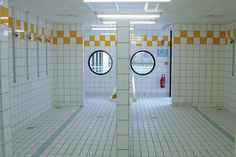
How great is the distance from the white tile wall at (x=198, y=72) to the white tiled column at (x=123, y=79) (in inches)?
215

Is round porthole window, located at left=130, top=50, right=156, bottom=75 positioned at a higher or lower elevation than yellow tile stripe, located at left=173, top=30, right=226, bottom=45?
lower

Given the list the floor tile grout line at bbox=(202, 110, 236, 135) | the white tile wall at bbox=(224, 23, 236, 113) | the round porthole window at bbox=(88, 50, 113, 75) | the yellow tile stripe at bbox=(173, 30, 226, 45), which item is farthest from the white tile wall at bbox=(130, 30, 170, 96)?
the floor tile grout line at bbox=(202, 110, 236, 135)

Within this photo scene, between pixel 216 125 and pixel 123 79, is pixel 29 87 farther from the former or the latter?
pixel 216 125

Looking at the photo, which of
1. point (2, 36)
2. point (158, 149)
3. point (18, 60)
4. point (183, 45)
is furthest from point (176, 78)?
point (2, 36)

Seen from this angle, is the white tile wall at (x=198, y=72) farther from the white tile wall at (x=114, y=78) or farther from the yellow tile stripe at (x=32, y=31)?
the yellow tile stripe at (x=32, y=31)

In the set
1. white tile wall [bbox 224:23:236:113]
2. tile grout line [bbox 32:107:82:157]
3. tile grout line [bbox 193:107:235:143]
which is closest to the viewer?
tile grout line [bbox 32:107:82:157]

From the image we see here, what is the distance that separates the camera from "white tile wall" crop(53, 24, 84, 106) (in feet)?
29.2

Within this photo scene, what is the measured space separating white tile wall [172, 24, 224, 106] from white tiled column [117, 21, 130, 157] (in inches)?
215

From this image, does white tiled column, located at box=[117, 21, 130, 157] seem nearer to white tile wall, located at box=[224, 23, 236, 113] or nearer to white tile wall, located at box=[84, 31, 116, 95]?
white tile wall, located at box=[224, 23, 236, 113]

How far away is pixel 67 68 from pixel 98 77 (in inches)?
95.5

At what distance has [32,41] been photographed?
22.9ft

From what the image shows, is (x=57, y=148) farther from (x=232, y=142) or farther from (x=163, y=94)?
(x=163, y=94)

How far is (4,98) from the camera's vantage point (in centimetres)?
328

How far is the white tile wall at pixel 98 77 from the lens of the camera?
11.1m
